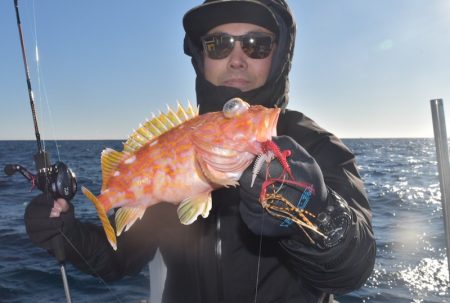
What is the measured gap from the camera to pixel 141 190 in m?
2.94

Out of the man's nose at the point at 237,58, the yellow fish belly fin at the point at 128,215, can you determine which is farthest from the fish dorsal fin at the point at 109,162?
the man's nose at the point at 237,58

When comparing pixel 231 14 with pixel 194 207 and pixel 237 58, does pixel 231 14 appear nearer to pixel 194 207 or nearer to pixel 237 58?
pixel 237 58

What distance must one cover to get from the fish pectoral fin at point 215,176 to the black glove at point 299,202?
0.10m

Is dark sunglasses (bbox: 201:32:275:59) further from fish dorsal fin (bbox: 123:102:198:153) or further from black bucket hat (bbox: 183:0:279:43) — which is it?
fish dorsal fin (bbox: 123:102:198:153)

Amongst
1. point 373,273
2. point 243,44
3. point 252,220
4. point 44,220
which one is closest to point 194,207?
point 252,220

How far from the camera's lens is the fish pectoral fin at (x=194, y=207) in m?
2.71

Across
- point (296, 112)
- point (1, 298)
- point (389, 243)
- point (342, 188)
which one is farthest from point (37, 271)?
point (389, 243)

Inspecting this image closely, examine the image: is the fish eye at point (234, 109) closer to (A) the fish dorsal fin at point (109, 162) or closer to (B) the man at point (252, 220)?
(B) the man at point (252, 220)

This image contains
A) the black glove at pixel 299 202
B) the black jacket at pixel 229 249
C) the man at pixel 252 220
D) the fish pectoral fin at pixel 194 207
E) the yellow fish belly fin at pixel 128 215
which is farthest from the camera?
the black jacket at pixel 229 249

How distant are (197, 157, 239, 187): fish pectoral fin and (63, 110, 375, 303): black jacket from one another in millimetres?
762

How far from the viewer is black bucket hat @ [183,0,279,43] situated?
4.19m

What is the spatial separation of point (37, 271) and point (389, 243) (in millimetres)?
10642

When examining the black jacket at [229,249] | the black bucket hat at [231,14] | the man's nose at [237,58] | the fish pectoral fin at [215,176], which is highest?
the black bucket hat at [231,14]

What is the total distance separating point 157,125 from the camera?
3.13 meters
